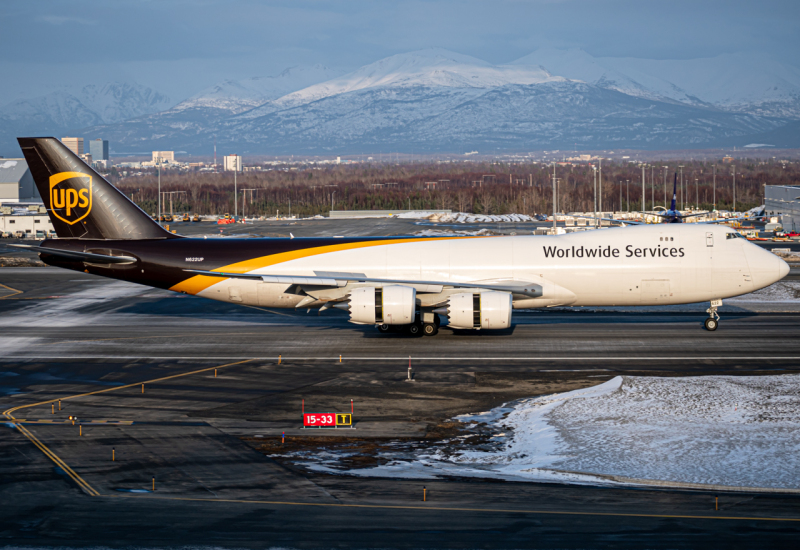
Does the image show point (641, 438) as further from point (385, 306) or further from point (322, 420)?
point (385, 306)

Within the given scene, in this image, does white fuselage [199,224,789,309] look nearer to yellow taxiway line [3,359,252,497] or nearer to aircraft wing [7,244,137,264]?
aircraft wing [7,244,137,264]

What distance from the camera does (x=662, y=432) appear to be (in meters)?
23.9

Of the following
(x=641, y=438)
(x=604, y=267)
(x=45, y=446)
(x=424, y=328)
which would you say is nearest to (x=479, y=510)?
(x=641, y=438)

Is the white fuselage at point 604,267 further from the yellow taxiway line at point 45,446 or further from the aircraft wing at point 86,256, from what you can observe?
the yellow taxiway line at point 45,446

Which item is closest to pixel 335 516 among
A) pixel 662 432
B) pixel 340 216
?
pixel 662 432

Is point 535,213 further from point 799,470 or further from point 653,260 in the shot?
point 799,470

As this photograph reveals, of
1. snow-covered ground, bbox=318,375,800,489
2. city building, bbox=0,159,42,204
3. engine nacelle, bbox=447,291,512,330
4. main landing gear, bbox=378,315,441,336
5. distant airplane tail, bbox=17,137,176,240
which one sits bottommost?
snow-covered ground, bbox=318,375,800,489

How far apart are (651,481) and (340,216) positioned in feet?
487

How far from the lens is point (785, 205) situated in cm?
11338

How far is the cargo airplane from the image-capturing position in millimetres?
39688

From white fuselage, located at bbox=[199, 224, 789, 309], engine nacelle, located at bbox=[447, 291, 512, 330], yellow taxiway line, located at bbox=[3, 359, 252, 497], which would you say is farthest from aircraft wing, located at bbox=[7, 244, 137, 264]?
engine nacelle, located at bbox=[447, 291, 512, 330]

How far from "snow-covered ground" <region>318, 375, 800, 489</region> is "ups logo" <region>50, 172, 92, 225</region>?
25.4 meters

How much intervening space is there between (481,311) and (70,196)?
2198 cm

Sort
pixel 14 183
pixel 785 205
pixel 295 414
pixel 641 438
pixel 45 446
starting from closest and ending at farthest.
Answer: pixel 641 438
pixel 45 446
pixel 295 414
pixel 785 205
pixel 14 183
